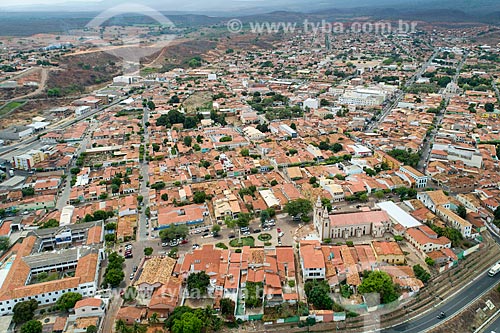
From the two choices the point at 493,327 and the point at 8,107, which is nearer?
the point at 493,327

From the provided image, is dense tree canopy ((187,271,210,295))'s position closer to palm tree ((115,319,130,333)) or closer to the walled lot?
palm tree ((115,319,130,333))

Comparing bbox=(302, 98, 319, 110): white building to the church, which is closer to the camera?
the church

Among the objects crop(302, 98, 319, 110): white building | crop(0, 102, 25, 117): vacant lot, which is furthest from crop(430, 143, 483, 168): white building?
crop(0, 102, 25, 117): vacant lot

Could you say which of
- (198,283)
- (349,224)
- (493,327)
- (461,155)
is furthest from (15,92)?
(493,327)

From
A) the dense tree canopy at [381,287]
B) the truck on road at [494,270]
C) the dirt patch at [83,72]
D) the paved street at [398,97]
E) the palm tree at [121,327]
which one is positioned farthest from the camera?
the dirt patch at [83,72]

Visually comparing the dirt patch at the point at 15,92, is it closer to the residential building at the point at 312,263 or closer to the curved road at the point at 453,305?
the residential building at the point at 312,263

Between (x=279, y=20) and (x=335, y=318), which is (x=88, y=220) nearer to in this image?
(x=335, y=318)

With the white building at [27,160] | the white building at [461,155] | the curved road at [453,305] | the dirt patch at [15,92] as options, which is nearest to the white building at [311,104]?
the white building at [461,155]

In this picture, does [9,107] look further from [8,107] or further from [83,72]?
[83,72]
